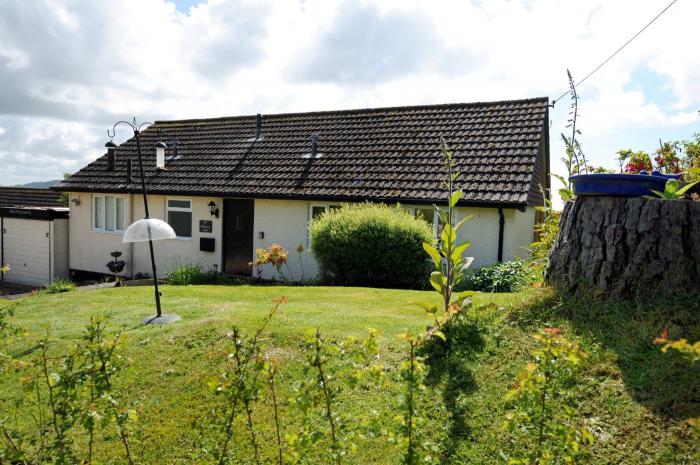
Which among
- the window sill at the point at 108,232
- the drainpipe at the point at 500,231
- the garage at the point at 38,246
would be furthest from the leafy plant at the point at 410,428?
the garage at the point at 38,246

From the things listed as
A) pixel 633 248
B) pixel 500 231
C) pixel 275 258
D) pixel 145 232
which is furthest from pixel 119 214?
pixel 633 248

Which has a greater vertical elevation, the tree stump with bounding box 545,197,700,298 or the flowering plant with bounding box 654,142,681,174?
the flowering plant with bounding box 654,142,681,174

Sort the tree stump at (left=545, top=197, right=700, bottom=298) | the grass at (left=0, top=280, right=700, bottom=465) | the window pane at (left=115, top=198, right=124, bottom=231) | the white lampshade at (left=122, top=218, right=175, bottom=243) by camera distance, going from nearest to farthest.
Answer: the grass at (left=0, top=280, right=700, bottom=465)
the tree stump at (left=545, top=197, right=700, bottom=298)
the white lampshade at (left=122, top=218, right=175, bottom=243)
the window pane at (left=115, top=198, right=124, bottom=231)

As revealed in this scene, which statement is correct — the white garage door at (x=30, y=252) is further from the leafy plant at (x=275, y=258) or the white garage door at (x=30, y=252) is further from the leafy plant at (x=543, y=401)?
the leafy plant at (x=543, y=401)

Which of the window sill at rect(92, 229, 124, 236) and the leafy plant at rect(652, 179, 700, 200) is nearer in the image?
the leafy plant at rect(652, 179, 700, 200)

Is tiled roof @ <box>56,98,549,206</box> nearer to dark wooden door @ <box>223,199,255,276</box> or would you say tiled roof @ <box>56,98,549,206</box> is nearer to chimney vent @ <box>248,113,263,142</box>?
chimney vent @ <box>248,113,263,142</box>

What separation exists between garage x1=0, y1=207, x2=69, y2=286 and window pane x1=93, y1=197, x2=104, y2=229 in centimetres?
142

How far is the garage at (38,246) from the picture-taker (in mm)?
18984

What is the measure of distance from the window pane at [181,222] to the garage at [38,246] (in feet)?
16.6

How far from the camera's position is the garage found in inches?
747

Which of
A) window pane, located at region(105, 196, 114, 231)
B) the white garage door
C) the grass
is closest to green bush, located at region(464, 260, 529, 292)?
the grass

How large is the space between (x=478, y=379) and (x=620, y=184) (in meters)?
2.59

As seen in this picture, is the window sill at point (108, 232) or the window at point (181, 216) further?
the window sill at point (108, 232)

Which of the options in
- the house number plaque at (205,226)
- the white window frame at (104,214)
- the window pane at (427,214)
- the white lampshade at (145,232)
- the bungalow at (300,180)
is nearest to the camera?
the white lampshade at (145,232)
